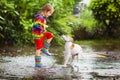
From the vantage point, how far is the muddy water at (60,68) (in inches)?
359

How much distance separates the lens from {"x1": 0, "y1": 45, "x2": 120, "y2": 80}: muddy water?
9117 mm

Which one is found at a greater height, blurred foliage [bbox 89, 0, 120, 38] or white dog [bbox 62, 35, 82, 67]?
white dog [bbox 62, 35, 82, 67]

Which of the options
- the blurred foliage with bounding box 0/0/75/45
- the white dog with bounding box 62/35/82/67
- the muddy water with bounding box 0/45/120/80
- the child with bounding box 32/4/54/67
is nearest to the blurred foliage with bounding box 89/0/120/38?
the blurred foliage with bounding box 0/0/75/45

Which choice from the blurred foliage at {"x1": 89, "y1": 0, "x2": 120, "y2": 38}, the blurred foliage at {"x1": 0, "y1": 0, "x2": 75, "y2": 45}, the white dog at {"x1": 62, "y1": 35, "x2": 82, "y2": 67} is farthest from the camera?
the blurred foliage at {"x1": 89, "y1": 0, "x2": 120, "y2": 38}

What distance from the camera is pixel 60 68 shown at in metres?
10.3

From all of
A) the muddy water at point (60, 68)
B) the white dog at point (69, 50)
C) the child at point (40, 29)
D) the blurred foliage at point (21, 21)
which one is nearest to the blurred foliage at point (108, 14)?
the blurred foliage at point (21, 21)

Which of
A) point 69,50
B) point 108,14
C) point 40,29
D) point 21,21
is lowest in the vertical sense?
point 108,14

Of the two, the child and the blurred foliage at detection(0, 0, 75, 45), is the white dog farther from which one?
the blurred foliage at detection(0, 0, 75, 45)

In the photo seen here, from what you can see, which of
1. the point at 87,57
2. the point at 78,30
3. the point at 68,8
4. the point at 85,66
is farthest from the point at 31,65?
the point at 78,30

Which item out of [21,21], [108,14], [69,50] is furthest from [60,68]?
[108,14]

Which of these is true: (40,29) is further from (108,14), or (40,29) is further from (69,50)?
(108,14)

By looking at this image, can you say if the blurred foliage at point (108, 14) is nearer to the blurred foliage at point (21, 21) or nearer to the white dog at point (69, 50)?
the blurred foliage at point (21, 21)

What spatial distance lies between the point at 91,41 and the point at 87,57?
203 inches

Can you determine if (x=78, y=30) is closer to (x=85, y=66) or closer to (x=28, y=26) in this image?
(x=28, y=26)
